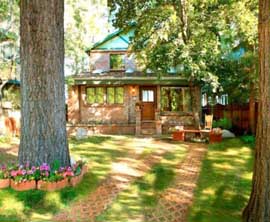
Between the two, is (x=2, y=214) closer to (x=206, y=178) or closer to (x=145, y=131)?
(x=206, y=178)

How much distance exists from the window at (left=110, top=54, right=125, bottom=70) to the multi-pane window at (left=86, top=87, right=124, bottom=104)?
1929 mm

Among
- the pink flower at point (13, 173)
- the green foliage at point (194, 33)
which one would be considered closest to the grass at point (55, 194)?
the pink flower at point (13, 173)

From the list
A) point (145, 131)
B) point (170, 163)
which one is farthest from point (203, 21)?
point (170, 163)

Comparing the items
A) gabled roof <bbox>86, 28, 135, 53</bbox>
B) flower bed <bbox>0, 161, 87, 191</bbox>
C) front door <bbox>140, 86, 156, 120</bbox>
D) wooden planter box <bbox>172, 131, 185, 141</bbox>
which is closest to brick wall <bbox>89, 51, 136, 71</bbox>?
gabled roof <bbox>86, 28, 135, 53</bbox>

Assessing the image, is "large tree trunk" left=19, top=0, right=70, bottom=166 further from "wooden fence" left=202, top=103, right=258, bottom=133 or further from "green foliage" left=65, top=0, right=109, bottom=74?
"green foliage" left=65, top=0, right=109, bottom=74

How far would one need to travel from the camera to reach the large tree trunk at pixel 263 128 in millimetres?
4754

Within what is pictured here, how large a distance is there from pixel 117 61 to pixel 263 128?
664 inches

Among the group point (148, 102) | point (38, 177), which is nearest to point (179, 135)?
point (148, 102)

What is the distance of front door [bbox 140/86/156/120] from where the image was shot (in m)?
20.1

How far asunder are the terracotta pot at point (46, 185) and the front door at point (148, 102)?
13706 millimetres

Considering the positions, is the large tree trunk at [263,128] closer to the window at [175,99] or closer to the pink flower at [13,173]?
the pink flower at [13,173]

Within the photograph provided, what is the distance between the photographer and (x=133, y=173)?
833 cm

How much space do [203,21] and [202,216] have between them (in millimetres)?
10829

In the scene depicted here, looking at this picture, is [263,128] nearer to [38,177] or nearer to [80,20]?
[38,177]
